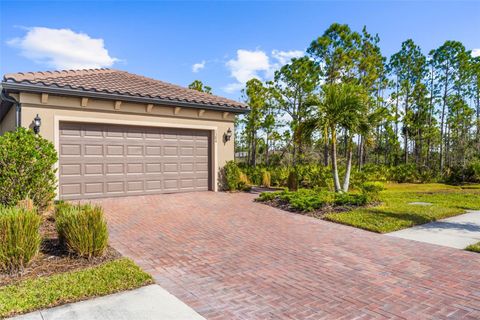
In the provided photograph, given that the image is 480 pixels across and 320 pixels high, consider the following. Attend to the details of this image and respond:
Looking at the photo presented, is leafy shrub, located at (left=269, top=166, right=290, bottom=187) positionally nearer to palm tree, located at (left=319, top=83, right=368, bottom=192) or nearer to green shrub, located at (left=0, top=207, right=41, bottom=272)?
palm tree, located at (left=319, top=83, right=368, bottom=192)

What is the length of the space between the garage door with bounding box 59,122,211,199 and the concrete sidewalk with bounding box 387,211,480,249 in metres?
7.54

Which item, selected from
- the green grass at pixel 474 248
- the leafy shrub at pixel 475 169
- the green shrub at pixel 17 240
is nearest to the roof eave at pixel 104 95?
the green shrub at pixel 17 240

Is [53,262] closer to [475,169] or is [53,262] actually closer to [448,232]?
[448,232]

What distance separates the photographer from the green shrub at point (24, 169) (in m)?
7.08

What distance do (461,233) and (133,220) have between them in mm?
7293

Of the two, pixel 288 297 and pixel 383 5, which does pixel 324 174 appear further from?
pixel 288 297

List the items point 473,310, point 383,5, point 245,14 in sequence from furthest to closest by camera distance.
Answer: point 245,14, point 383,5, point 473,310

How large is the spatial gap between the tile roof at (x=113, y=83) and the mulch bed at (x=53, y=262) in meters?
5.48

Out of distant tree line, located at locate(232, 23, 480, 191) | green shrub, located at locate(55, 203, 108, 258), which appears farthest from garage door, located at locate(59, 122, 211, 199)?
green shrub, located at locate(55, 203, 108, 258)

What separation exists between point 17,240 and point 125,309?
209 centimetres

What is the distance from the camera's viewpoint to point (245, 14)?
39.8ft

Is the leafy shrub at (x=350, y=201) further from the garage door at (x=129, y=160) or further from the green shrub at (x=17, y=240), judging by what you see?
the green shrub at (x=17, y=240)

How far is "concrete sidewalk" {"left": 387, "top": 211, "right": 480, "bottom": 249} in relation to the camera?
616 centimetres

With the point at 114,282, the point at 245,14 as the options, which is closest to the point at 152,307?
the point at 114,282
